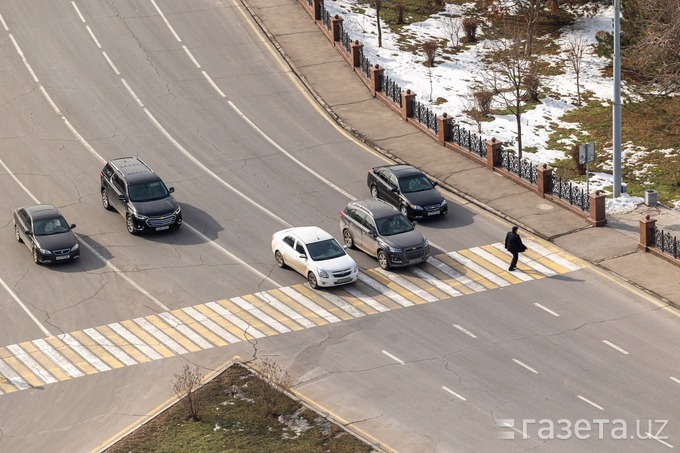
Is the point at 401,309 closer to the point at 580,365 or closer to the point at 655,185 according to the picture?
the point at 580,365

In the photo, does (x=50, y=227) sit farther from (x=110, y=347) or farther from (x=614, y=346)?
(x=614, y=346)

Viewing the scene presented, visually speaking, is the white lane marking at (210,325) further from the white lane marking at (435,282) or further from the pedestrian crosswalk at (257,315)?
the white lane marking at (435,282)

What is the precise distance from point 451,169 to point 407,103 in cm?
581

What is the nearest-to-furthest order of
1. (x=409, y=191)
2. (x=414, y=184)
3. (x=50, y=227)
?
(x=50, y=227) < (x=409, y=191) < (x=414, y=184)

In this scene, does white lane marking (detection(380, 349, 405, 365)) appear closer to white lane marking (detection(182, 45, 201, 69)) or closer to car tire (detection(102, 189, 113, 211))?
car tire (detection(102, 189, 113, 211))

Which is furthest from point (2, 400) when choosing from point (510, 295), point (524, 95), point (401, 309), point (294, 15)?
point (294, 15)

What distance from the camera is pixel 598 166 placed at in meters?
50.9

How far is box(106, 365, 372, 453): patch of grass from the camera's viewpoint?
3072cm

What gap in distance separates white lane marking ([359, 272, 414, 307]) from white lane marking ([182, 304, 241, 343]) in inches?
213

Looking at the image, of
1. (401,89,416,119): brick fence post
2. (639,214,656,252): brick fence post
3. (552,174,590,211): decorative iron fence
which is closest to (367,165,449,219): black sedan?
(552,174,590,211): decorative iron fence

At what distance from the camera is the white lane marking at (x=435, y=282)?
3953 centimetres

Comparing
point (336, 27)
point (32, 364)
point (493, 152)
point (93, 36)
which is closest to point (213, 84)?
point (336, 27)

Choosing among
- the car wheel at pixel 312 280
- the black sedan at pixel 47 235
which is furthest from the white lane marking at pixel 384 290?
the black sedan at pixel 47 235

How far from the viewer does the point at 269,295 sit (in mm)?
39719
